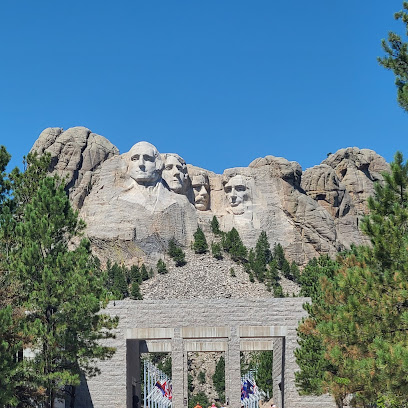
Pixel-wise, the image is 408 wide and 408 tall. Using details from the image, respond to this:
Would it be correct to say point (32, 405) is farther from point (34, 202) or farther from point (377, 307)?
point (377, 307)

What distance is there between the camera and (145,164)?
165 ft

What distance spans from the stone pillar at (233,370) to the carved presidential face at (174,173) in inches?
1050

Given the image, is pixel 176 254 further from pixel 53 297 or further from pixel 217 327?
pixel 53 297

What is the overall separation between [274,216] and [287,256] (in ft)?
9.62

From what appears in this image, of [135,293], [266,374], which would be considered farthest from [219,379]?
[135,293]

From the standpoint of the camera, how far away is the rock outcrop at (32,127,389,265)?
1945 inches

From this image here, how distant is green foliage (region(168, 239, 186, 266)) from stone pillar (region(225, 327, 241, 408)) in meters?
23.3

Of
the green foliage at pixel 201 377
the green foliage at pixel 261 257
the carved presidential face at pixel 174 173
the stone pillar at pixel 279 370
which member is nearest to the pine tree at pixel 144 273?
the carved presidential face at pixel 174 173

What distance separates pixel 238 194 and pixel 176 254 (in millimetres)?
7048

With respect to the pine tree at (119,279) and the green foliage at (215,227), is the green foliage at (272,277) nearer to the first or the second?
the green foliage at (215,227)

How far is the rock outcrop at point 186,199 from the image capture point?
49.4m

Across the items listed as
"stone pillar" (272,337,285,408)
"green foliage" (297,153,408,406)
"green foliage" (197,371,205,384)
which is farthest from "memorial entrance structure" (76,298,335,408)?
"green foliage" (197,371,205,384)

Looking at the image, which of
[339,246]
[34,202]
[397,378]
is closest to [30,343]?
[34,202]

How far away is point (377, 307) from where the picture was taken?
12.1m
